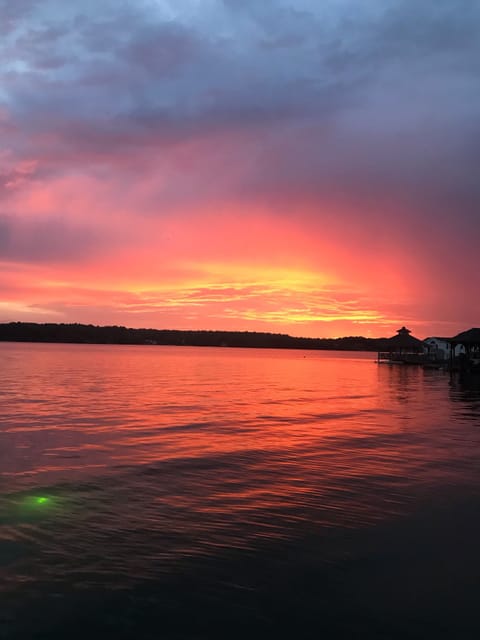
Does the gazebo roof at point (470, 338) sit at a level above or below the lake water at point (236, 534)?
above

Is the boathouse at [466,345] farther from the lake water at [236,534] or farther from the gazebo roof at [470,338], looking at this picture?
the lake water at [236,534]

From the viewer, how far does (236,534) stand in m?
10.2

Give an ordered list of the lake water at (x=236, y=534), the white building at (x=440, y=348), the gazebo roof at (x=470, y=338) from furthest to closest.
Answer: the white building at (x=440, y=348) → the gazebo roof at (x=470, y=338) → the lake water at (x=236, y=534)

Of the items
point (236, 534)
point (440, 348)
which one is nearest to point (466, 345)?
point (440, 348)

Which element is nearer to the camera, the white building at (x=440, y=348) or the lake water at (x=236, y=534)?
the lake water at (x=236, y=534)

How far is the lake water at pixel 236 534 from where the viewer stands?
729 centimetres

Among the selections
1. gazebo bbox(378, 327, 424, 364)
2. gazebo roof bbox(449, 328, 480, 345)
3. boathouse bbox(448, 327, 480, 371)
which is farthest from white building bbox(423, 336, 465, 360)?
gazebo roof bbox(449, 328, 480, 345)

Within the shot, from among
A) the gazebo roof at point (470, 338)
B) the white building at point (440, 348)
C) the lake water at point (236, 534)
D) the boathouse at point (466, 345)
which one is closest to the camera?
the lake water at point (236, 534)

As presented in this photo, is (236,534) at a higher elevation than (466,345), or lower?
lower

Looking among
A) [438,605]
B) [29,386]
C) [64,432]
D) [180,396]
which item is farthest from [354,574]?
[29,386]

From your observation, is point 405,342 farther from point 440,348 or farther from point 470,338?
point 470,338

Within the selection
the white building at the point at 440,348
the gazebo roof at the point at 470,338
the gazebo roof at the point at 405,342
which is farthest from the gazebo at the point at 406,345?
the gazebo roof at the point at 470,338

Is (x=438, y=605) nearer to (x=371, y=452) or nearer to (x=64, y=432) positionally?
(x=371, y=452)

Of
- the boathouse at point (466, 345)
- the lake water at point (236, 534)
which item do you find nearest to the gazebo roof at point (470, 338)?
the boathouse at point (466, 345)
